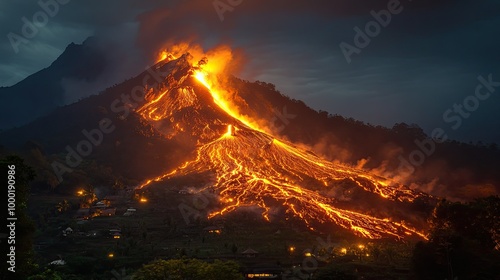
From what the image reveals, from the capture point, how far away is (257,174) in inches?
3664

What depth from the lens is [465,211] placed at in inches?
2132

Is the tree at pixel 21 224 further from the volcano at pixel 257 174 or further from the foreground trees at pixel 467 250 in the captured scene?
the volcano at pixel 257 174

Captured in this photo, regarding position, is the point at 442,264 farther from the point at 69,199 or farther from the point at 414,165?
the point at 414,165

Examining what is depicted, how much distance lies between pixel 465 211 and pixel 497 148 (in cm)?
11908

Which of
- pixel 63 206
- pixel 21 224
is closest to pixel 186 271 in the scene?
pixel 21 224

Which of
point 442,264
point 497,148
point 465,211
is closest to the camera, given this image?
point 442,264

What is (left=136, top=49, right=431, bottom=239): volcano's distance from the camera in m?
74.2

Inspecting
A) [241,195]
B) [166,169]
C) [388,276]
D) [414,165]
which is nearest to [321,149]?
[414,165]

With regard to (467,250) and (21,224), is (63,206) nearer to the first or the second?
(21,224)

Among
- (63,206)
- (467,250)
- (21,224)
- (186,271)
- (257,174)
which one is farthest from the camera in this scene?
(257,174)

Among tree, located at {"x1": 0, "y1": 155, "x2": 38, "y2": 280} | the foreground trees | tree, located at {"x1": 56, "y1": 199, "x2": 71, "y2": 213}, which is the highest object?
tree, located at {"x1": 56, "y1": 199, "x2": 71, "y2": 213}

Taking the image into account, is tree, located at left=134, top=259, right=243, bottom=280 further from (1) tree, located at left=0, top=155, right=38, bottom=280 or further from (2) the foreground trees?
(2) the foreground trees

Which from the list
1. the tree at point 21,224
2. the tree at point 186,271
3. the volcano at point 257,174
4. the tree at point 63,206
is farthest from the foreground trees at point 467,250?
the tree at point 63,206

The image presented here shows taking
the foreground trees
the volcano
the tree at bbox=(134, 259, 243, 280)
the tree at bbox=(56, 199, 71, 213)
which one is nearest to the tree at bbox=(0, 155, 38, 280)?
the tree at bbox=(134, 259, 243, 280)
